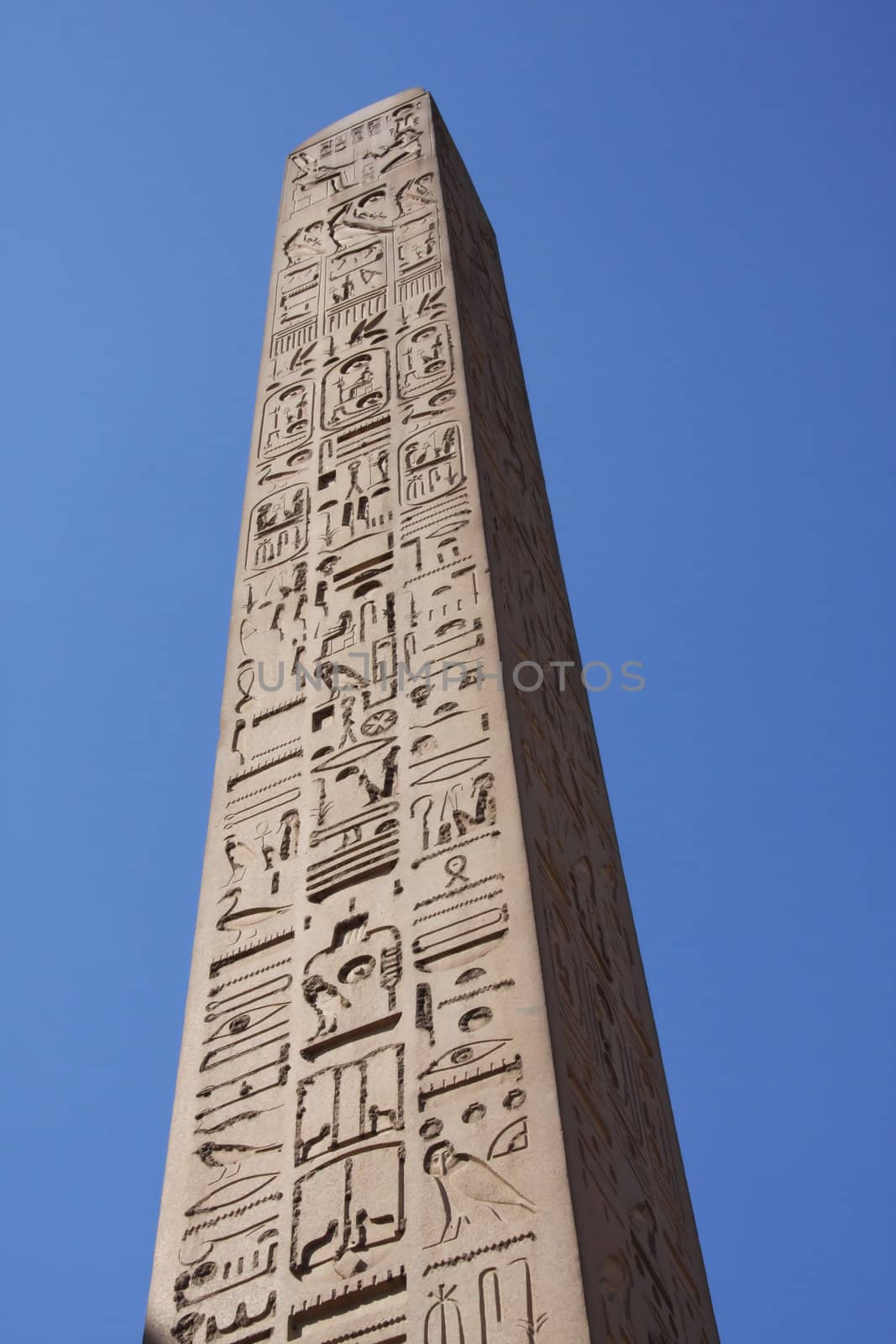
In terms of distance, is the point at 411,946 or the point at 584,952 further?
the point at 584,952

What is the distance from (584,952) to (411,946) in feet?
2.17

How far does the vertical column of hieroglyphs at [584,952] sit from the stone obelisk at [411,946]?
19 millimetres

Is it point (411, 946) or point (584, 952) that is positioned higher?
point (584, 952)

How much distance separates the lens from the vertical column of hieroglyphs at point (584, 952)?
473 centimetres

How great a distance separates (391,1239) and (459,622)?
2.33 meters

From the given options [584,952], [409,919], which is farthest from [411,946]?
[584,952]

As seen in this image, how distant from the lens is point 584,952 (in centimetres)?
567

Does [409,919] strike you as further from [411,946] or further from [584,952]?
[584,952]

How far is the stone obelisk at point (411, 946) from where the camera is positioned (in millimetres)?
4539

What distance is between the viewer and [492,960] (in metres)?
5.06

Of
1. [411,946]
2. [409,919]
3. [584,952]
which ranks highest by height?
[584,952]

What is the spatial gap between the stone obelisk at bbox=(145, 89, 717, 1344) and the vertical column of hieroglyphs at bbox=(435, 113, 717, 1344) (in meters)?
0.02

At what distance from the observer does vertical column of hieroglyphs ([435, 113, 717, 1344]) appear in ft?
15.5

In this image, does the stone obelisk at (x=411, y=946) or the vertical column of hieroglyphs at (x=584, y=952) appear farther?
the vertical column of hieroglyphs at (x=584, y=952)
